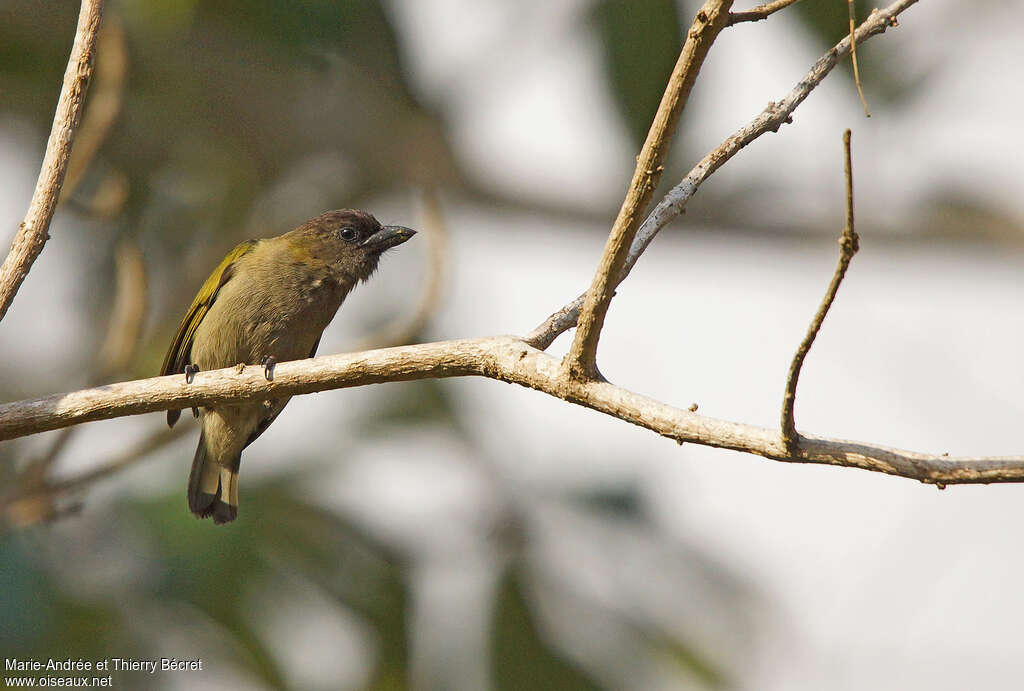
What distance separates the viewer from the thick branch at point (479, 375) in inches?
91.3

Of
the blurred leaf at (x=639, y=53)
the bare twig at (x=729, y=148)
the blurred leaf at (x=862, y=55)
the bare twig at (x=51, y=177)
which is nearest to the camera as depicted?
the bare twig at (x=729, y=148)

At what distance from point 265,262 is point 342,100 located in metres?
4.19

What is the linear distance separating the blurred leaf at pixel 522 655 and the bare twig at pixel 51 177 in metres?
4.69

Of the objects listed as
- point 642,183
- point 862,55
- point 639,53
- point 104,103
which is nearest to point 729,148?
point 642,183

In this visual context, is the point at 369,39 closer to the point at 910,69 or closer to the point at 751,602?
the point at 910,69

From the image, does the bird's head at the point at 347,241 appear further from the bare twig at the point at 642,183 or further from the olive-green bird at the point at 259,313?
the bare twig at the point at 642,183

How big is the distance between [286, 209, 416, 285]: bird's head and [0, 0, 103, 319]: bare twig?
2231 mm

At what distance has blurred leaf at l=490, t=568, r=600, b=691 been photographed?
718 centimetres

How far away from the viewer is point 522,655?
7.28m

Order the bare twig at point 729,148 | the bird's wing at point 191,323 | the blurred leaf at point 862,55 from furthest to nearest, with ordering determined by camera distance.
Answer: the blurred leaf at point 862,55, the bird's wing at point 191,323, the bare twig at point 729,148

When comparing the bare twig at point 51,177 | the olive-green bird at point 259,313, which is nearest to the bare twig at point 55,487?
the olive-green bird at point 259,313

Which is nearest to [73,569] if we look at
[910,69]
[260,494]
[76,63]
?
[260,494]

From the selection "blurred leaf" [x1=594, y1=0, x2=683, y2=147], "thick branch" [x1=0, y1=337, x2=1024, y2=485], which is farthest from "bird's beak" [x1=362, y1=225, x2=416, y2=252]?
"blurred leaf" [x1=594, y1=0, x2=683, y2=147]

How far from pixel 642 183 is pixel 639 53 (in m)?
5.39
